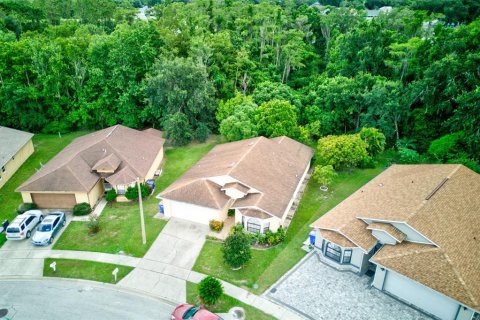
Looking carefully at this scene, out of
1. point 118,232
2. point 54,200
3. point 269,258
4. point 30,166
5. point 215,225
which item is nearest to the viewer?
point 269,258

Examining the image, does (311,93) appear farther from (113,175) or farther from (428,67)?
(113,175)

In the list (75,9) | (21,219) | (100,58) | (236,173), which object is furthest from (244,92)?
(75,9)

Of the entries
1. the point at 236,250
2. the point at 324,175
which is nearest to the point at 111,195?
the point at 236,250

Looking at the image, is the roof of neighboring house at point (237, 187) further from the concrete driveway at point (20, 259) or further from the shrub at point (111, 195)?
the concrete driveway at point (20, 259)

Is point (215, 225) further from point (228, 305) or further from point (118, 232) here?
point (118, 232)

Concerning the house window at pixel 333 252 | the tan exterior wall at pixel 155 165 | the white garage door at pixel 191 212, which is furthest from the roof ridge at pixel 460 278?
the tan exterior wall at pixel 155 165

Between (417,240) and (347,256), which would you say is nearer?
(417,240)
